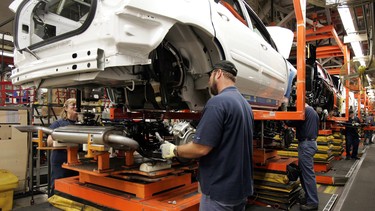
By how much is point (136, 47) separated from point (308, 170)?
11.2 feet

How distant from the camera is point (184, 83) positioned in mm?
2611

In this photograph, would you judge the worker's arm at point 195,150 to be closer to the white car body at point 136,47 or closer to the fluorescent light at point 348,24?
the white car body at point 136,47

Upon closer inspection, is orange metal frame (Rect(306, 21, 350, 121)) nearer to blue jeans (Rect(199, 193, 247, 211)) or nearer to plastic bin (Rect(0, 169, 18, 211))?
blue jeans (Rect(199, 193, 247, 211))

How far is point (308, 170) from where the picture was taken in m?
4.15

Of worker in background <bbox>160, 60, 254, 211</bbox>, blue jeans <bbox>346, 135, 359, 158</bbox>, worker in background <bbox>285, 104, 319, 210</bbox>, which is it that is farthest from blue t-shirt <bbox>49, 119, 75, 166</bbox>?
blue jeans <bbox>346, 135, 359, 158</bbox>

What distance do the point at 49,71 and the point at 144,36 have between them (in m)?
0.78

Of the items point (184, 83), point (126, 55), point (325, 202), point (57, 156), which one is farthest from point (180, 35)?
point (325, 202)

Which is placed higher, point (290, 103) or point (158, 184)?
point (290, 103)

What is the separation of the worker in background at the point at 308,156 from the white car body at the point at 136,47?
1372 mm

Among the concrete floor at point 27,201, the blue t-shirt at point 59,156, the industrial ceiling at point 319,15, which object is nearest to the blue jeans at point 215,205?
the blue t-shirt at point 59,156

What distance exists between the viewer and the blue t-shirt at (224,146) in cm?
175

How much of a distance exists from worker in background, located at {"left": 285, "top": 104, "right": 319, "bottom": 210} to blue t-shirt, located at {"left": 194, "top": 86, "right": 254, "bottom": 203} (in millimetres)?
2718

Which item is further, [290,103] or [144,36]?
[290,103]

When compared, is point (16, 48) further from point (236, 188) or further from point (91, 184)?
point (236, 188)
